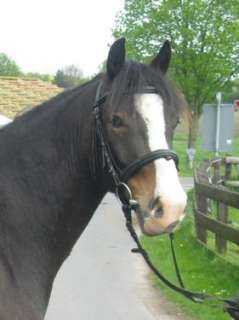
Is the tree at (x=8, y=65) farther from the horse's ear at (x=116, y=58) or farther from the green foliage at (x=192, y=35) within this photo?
the horse's ear at (x=116, y=58)

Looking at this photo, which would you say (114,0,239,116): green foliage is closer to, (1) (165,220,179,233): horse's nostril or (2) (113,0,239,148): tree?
(2) (113,0,239,148): tree

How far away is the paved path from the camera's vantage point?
6266 millimetres

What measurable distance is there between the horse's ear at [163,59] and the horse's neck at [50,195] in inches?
18.9

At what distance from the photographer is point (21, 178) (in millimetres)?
3123

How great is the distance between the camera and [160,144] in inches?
115

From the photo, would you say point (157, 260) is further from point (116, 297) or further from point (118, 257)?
point (116, 297)

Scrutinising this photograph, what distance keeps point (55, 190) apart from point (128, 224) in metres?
0.46

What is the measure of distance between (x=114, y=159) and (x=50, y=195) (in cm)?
42

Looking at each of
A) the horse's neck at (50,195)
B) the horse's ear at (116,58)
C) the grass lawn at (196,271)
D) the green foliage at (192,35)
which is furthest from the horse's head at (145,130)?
the green foliage at (192,35)

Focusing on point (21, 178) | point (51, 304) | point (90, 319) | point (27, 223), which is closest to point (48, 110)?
point (21, 178)

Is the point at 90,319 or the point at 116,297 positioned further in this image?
the point at 116,297

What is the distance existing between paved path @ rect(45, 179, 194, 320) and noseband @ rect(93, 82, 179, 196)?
3.37 metres

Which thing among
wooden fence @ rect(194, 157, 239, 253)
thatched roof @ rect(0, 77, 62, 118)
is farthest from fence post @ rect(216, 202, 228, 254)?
thatched roof @ rect(0, 77, 62, 118)

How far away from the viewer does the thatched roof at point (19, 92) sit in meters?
15.1
